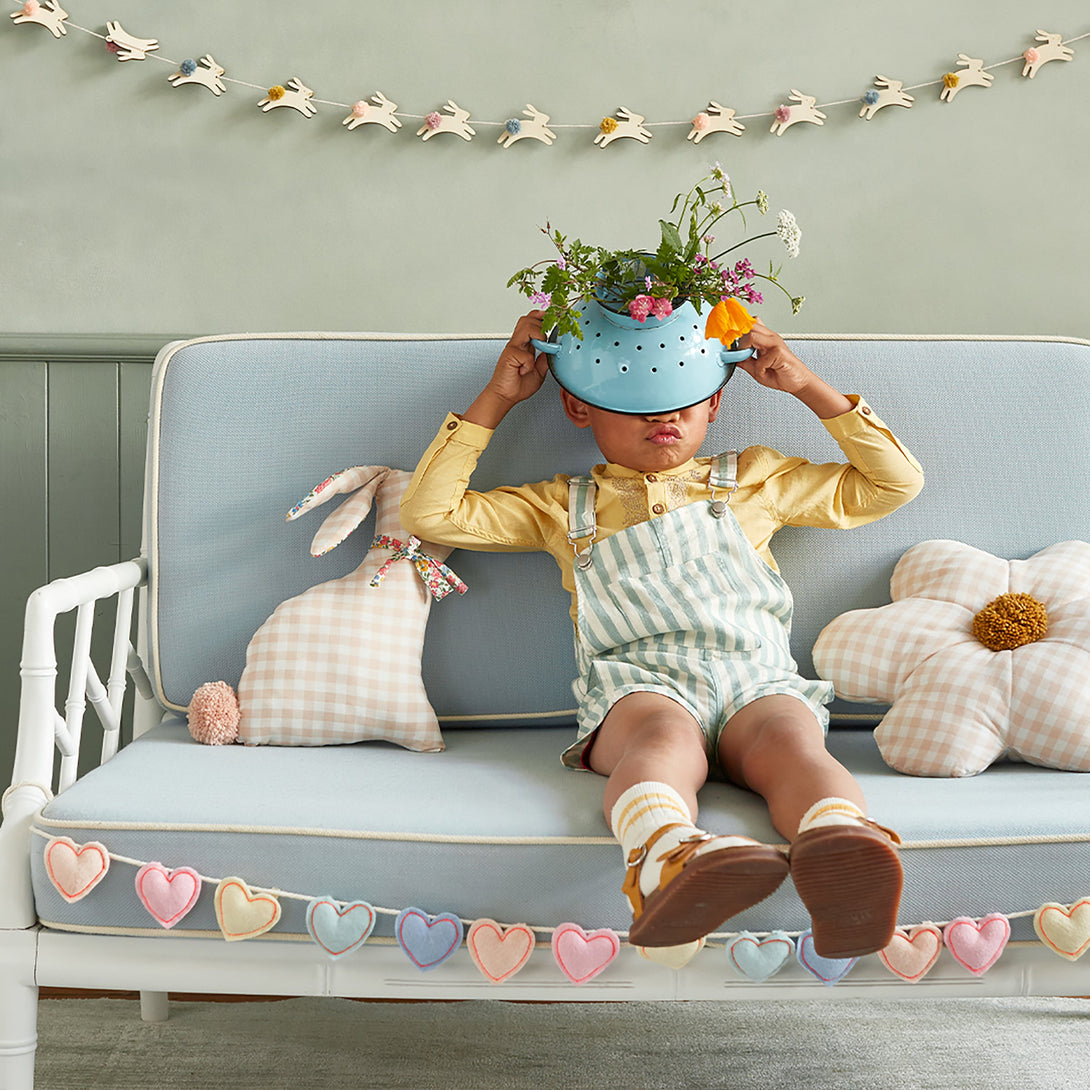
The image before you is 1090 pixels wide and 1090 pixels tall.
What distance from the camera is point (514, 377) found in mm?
1387

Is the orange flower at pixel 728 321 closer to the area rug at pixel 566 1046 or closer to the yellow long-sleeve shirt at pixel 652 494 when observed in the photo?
the yellow long-sleeve shirt at pixel 652 494

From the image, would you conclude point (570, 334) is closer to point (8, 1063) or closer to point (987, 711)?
point (987, 711)

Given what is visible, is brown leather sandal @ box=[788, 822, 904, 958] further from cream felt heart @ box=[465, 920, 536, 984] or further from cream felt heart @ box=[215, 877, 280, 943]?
cream felt heart @ box=[215, 877, 280, 943]

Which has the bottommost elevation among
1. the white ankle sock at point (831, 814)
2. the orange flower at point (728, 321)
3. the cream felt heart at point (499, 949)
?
the cream felt heart at point (499, 949)

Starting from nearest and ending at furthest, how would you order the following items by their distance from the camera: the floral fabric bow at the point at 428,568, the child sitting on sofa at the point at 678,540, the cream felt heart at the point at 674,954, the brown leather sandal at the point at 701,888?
1. the brown leather sandal at the point at 701,888
2. the cream felt heart at the point at 674,954
3. the child sitting on sofa at the point at 678,540
4. the floral fabric bow at the point at 428,568

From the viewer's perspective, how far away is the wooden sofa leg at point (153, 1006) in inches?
57.9

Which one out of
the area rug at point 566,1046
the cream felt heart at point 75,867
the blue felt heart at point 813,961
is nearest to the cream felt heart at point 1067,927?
the blue felt heart at point 813,961

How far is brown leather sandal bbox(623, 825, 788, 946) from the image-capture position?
2.72ft

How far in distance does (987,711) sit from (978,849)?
25 cm

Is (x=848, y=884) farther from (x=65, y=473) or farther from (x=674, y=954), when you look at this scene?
(x=65, y=473)

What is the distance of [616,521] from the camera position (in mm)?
1396

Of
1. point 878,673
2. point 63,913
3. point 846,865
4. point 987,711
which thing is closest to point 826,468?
point 878,673

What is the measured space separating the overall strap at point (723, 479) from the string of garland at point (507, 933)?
0.55m

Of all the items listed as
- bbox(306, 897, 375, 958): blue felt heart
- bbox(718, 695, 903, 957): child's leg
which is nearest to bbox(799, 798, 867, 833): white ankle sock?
bbox(718, 695, 903, 957): child's leg
